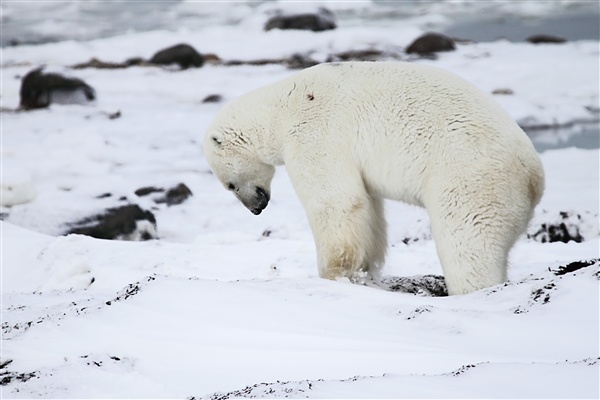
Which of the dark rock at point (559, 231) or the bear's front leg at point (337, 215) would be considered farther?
the dark rock at point (559, 231)

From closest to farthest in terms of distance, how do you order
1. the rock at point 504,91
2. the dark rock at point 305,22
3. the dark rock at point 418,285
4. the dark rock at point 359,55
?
the dark rock at point 418,285
the rock at point 504,91
the dark rock at point 359,55
the dark rock at point 305,22

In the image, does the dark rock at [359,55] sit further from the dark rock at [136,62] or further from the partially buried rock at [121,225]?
the partially buried rock at [121,225]

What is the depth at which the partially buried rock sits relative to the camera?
8516 mm

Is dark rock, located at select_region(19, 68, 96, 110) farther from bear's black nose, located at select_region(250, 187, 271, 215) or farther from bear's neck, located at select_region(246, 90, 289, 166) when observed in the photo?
bear's neck, located at select_region(246, 90, 289, 166)

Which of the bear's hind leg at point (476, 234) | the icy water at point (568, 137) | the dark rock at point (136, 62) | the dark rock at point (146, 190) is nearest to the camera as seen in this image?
the bear's hind leg at point (476, 234)

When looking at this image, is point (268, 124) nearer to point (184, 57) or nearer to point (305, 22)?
point (184, 57)

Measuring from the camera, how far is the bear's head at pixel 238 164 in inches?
194

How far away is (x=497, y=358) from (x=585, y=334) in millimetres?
448

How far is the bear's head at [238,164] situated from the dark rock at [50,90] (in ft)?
41.4

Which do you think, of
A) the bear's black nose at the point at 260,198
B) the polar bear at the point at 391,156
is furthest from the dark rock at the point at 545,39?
the polar bear at the point at 391,156

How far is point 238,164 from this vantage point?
16.5 ft

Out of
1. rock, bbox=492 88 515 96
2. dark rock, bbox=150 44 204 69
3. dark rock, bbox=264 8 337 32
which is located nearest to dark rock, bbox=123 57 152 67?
dark rock, bbox=150 44 204 69

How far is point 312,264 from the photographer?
5.94 metres

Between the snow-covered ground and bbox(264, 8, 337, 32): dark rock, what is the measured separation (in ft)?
33.0
